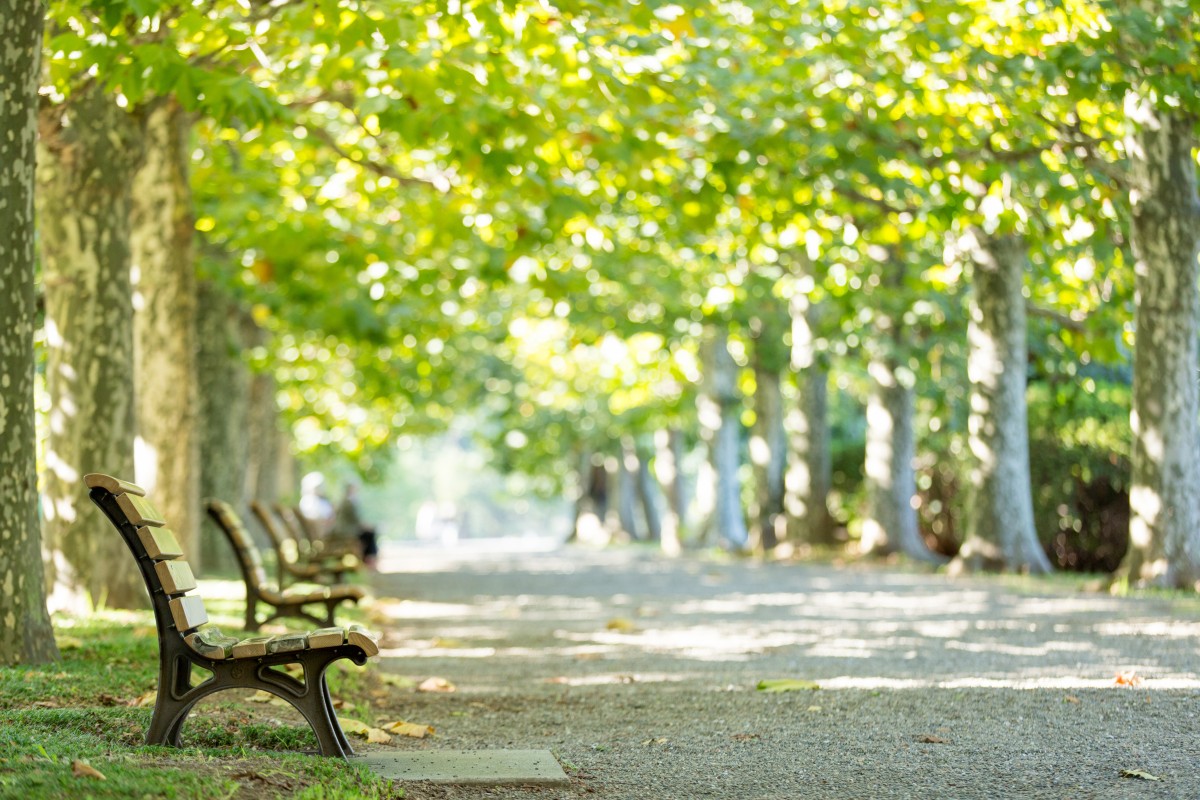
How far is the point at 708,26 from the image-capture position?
486 inches

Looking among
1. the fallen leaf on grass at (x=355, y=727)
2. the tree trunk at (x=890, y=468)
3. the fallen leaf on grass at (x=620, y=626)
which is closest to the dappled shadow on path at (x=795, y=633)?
the fallen leaf on grass at (x=620, y=626)

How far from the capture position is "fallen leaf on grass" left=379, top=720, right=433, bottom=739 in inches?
276

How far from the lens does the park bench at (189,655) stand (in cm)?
574

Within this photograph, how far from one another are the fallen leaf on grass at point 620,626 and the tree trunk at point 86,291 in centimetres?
449

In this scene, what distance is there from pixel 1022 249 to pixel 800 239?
10.7 feet

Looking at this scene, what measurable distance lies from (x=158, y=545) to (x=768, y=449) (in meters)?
23.9

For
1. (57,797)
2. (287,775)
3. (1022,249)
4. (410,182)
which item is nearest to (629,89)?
(410,182)

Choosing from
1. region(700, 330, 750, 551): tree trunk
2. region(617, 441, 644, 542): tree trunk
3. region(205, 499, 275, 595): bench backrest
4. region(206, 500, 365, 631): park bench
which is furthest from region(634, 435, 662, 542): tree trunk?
region(205, 499, 275, 595): bench backrest

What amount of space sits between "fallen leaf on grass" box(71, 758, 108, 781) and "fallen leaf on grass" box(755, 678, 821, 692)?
447 cm

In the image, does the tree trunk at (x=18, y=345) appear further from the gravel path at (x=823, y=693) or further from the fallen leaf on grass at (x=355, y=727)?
the gravel path at (x=823, y=693)

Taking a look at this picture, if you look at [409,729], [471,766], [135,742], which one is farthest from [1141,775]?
[135,742]

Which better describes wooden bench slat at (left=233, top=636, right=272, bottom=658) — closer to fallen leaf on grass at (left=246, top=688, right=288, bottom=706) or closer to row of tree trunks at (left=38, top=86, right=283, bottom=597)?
fallen leaf on grass at (left=246, top=688, right=288, bottom=706)

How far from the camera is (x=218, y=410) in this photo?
63.6 ft

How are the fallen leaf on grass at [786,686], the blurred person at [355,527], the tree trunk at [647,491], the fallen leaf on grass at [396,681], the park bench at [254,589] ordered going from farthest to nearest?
1. the tree trunk at [647,491]
2. the blurred person at [355,527]
3. the park bench at [254,589]
4. the fallen leaf on grass at [396,681]
5. the fallen leaf on grass at [786,686]
